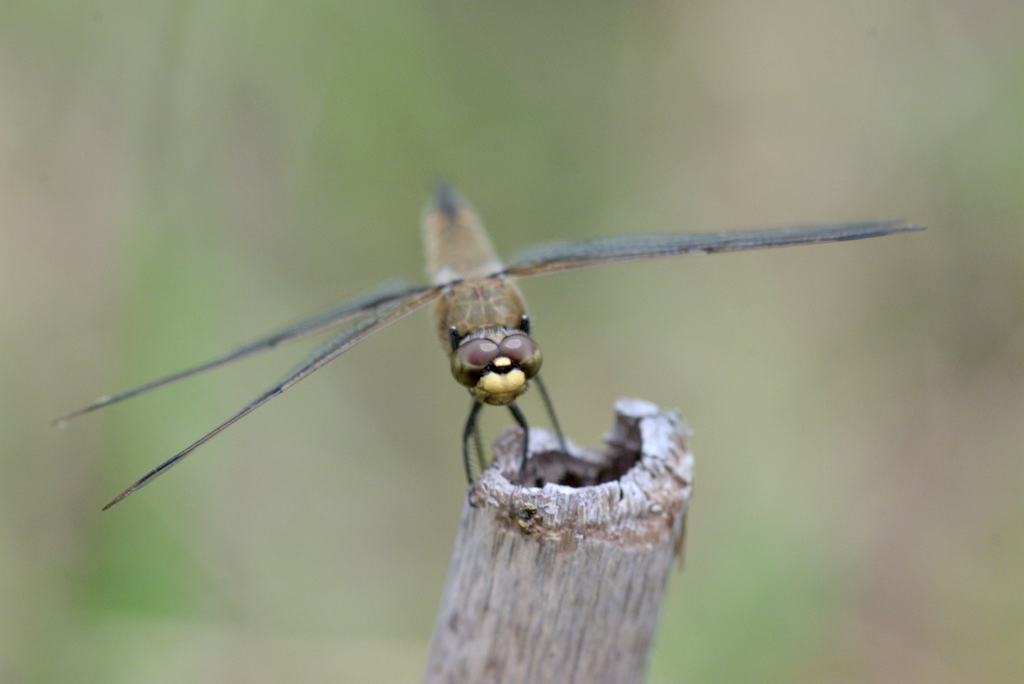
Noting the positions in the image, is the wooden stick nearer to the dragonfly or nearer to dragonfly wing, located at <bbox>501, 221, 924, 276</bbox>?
the dragonfly

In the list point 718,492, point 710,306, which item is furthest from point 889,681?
point 710,306

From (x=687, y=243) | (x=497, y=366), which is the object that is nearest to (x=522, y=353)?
(x=497, y=366)

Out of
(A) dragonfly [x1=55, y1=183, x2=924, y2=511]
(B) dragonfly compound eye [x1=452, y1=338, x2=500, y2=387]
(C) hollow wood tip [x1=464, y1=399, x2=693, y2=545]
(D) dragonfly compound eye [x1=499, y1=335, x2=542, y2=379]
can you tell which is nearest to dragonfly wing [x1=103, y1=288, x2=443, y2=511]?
(A) dragonfly [x1=55, y1=183, x2=924, y2=511]

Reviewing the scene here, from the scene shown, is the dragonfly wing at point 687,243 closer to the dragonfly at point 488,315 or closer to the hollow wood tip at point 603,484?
the dragonfly at point 488,315

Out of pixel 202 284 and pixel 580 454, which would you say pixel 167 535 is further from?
pixel 580 454

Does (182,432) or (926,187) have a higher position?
(926,187)

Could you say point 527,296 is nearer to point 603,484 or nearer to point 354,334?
point 354,334

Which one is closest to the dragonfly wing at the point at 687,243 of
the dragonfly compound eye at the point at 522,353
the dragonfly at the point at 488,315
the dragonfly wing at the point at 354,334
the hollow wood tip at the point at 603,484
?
the dragonfly at the point at 488,315
